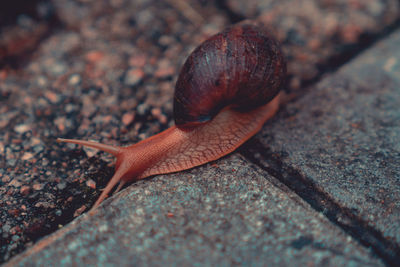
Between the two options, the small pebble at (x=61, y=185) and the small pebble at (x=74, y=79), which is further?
the small pebble at (x=74, y=79)

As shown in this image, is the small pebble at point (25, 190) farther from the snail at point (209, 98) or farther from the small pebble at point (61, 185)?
the snail at point (209, 98)

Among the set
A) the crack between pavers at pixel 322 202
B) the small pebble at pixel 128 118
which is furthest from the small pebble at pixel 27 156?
the crack between pavers at pixel 322 202

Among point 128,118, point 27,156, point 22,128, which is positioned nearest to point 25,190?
point 27,156

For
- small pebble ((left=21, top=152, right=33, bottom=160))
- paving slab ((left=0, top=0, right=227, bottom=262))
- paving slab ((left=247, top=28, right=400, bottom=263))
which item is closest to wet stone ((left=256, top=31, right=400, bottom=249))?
paving slab ((left=247, top=28, right=400, bottom=263))

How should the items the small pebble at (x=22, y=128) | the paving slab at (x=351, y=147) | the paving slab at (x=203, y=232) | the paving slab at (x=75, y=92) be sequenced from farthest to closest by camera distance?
the small pebble at (x=22, y=128) < the paving slab at (x=75, y=92) < the paving slab at (x=351, y=147) < the paving slab at (x=203, y=232)

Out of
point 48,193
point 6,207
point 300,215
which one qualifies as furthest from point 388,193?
point 6,207

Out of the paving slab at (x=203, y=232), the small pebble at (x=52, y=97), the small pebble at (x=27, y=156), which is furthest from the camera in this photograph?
the small pebble at (x=52, y=97)

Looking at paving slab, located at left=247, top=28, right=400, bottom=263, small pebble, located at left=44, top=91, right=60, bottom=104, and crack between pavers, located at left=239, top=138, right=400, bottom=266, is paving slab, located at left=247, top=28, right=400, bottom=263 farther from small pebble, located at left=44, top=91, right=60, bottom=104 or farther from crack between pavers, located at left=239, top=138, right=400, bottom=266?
small pebble, located at left=44, top=91, right=60, bottom=104
